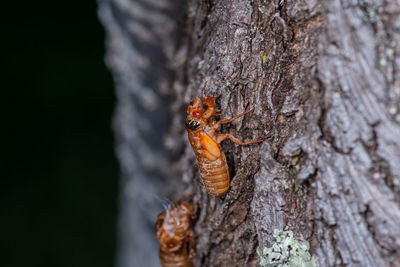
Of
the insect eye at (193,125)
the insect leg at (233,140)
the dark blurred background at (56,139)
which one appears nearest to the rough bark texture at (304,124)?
the insect leg at (233,140)

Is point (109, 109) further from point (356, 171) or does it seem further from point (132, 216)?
point (356, 171)

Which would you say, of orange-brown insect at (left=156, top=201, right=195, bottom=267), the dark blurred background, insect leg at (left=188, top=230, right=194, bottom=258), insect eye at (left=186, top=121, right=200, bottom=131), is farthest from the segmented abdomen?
the dark blurred background

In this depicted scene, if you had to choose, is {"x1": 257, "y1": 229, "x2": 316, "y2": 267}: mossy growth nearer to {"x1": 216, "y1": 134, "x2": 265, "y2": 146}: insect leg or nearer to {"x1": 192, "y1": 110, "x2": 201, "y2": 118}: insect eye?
{"x1": 216, "y1": 134, "x2": 265, "y2": 146}: insect leg

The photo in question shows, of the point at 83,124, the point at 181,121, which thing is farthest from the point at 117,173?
the point at 181,121

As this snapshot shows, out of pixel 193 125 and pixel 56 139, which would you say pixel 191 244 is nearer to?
pixel 193 125

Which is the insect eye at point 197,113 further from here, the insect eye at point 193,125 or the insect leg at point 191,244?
the insect leg at point 191,244

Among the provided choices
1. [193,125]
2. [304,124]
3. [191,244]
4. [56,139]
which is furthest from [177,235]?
[56,139]
